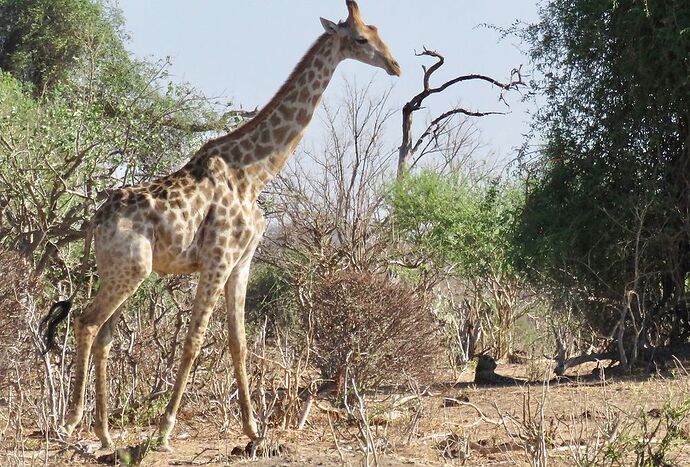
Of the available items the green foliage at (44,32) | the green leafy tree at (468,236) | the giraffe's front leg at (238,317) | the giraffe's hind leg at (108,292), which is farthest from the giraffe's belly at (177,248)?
the green foliage at (44,32)

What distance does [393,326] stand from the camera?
35.6 ft

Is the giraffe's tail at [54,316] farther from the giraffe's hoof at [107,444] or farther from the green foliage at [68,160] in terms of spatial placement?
the green foliage at [68,160]

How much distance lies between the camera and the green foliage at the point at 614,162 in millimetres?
13984

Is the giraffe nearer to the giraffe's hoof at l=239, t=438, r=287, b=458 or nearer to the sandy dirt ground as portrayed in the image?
the giraffe's hoof at l=239, t=438, r=287, b=458

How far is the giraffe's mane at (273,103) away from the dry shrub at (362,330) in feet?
7.43

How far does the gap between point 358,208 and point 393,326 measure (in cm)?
927

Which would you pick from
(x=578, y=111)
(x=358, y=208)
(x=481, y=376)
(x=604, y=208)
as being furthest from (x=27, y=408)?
(x=358, y=208)

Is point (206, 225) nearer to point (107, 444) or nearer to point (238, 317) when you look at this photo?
point (238, 317)

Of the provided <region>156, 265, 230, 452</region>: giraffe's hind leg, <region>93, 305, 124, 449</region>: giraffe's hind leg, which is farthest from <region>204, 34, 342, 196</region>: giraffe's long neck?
<region>93, 305, 124, 449</region>: giraffe's hind leg

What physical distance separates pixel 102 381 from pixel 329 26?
3229 mm

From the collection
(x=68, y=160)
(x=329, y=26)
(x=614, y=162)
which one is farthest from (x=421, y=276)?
(x=329, y=26)

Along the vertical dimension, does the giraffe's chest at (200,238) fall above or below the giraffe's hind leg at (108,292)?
above

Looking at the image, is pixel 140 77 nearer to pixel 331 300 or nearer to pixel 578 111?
pixel 578 111

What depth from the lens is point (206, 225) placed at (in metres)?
8.52
